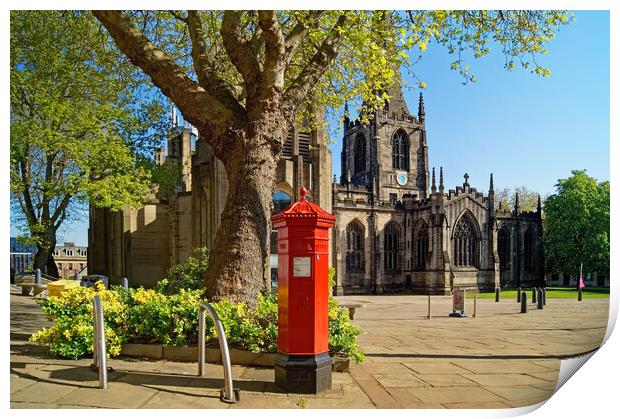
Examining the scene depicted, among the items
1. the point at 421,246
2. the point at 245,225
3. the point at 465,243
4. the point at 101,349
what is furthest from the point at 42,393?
the point at 465,243

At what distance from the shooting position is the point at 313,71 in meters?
7.43

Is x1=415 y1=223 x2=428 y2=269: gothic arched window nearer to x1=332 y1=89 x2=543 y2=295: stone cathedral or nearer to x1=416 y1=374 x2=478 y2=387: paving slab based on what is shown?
x1=332 y1=89 x2=543 y2=295: stone cathedral

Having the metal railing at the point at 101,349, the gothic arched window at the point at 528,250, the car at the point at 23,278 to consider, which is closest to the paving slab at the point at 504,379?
the metal railing at the point at 101,349

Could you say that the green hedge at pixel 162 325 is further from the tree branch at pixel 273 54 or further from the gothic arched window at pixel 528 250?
the gothic arched window at pixel 528 250

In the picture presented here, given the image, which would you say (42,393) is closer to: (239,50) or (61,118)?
(239,50)

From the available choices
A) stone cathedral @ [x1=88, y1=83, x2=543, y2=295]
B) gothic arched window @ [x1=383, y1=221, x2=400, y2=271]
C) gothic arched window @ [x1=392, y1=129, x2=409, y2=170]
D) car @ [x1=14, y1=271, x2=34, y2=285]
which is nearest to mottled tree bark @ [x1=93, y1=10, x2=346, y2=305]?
car @ [x1=14, y1=271, x2=34, y2=285]

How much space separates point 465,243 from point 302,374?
35.2 m

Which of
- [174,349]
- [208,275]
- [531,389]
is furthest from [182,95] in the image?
[531,389]

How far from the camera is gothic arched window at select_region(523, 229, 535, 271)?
40125 mm

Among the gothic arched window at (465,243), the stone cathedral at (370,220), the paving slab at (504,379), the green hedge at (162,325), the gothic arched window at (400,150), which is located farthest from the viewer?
the gothic arched window at (400,150)

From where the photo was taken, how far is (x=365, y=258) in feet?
121

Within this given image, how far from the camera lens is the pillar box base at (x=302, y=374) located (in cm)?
477

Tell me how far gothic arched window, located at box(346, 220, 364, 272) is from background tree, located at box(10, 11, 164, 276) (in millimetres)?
25226
